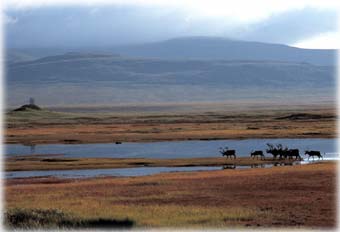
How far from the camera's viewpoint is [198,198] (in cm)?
1859

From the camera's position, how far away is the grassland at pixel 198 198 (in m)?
15.6

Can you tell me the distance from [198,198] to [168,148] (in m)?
21.8

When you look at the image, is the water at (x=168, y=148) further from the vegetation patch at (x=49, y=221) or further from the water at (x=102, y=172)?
the vegetation patch at (x=49, y=221)

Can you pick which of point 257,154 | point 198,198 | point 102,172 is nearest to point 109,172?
point 102,172

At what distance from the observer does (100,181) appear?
23516 mm

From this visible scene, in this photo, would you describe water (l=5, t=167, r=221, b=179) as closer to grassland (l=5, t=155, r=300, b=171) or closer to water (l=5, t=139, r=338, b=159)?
grassland (l=5, t=155, r=300, b=171)

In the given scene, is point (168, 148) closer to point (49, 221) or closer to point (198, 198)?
point (198, 198)

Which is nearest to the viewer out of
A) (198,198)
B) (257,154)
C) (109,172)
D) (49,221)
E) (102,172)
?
(49,221)

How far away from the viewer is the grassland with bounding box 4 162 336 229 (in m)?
15.6

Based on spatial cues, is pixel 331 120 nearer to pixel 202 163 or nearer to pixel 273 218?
pixel 202 163

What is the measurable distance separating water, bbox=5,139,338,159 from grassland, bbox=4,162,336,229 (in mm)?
11074

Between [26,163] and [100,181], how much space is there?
30.6ft

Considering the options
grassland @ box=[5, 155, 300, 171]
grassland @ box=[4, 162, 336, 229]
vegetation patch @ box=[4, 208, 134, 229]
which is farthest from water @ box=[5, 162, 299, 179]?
vegetation patch @ box=[4, 208, 134, 229]

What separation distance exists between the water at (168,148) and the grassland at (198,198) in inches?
436
